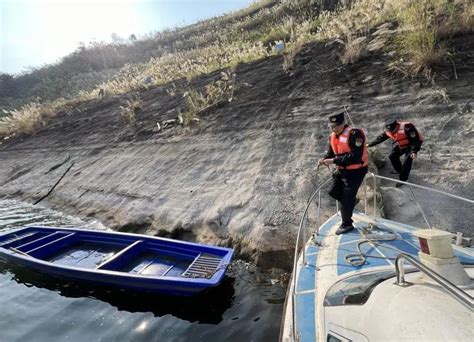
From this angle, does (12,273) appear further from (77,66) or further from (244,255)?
(77,66)

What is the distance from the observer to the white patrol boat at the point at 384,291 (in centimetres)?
267

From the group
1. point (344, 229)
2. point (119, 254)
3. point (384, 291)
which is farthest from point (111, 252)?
point (384, 291)

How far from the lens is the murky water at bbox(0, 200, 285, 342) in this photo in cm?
514

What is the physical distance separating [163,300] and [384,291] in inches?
144

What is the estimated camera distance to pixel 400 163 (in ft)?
24.9

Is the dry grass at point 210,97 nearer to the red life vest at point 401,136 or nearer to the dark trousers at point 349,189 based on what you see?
the red life vest at point 401,136

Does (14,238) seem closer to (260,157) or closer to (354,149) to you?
(260,157)

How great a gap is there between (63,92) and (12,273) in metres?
24.8

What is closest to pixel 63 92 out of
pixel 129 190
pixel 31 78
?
pixel 31 78

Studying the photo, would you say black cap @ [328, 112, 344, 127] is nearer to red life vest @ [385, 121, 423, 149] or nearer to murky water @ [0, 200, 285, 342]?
red life vest @ [385, 121, 423, 149]

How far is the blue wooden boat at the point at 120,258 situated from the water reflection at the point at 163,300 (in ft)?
0.58

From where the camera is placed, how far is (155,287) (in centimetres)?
578

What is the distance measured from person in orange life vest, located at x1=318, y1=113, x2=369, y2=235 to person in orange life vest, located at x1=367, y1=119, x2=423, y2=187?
1677mm

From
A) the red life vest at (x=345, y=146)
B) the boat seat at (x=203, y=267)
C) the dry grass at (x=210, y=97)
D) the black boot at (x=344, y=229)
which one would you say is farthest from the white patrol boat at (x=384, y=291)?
the dry grass at (x=210, y=97)
